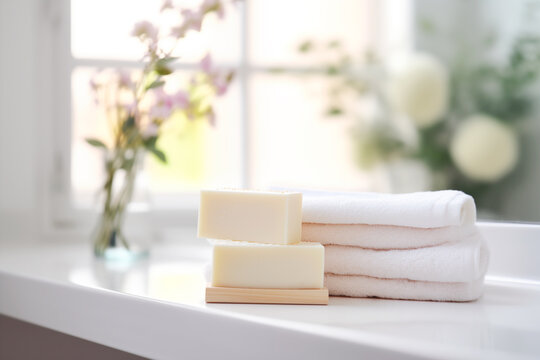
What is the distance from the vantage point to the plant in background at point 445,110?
7.43ft

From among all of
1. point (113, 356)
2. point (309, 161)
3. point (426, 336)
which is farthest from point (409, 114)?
point (426, 336)

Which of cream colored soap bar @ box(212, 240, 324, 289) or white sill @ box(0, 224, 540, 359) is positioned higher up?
cream colored soap bar @ box(212, 240, 324, 289)

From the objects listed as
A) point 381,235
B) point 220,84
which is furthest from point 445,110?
point 381,235

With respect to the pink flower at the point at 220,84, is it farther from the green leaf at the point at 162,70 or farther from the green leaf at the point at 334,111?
the green leaf at the point at 334,111

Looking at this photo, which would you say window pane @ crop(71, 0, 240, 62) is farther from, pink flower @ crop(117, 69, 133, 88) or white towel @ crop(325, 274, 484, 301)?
white towel @ crop(325, 274, 484, 301)

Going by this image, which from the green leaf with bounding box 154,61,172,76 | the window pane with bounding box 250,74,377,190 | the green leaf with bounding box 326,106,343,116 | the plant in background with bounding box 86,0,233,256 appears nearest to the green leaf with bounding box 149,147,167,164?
the plant in background with bounding box 86,0,233,256

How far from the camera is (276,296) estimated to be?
2.21 feet

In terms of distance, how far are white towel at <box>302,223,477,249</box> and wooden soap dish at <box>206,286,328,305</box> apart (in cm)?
7

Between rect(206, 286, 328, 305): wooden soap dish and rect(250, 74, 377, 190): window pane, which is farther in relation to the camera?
rect(250, 74, 377, 190): window pane

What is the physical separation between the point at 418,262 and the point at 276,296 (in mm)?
149

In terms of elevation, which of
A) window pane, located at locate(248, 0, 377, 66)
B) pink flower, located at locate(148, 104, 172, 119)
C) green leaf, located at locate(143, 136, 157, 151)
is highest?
window pane, located at locate(248, 0, 377, 66)

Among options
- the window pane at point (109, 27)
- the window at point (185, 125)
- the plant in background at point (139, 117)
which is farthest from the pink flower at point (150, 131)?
the window pane at point (109, 27)

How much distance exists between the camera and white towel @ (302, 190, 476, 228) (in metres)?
0.67

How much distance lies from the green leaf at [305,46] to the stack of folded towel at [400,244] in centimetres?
163
